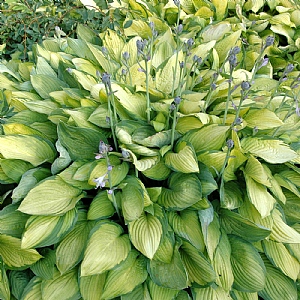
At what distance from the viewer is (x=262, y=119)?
1.75 m

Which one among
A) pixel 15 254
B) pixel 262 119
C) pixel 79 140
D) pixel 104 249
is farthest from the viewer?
pixel 262 119

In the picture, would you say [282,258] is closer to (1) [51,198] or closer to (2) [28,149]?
(1) [51,198]

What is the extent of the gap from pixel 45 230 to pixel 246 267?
0.85 meters

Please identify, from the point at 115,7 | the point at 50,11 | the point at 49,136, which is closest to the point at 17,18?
the point at 50,11

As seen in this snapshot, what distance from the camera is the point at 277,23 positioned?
9.09 ft

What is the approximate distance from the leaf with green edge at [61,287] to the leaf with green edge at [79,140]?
1.70 feet

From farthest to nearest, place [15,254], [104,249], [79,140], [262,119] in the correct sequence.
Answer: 1. [262,119]
2. [79,140]
3. [15,254]
4. [104,249]

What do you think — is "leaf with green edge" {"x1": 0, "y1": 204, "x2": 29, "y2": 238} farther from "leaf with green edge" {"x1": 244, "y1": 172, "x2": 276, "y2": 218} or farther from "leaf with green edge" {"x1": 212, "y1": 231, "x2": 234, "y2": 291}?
"leaf with green edge" {"x1": 244, "y1": 172, "x2": 276, "y2": 218}

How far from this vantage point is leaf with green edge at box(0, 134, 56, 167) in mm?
1594

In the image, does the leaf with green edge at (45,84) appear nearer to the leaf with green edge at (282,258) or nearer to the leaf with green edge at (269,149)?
the leaf with green edge at (269,149)

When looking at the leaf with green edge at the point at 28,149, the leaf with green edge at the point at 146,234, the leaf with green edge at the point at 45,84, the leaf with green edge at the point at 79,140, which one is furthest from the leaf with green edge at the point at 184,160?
the leaf with green edge at the point at 45,84

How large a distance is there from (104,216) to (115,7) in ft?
6.02

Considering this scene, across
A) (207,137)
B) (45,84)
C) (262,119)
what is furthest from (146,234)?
(45,84)

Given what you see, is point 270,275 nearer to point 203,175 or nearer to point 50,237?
point 203,175
